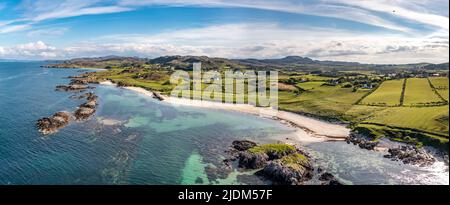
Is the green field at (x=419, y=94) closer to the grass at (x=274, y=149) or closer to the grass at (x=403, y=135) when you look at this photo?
the grass at (x=403, y=135)

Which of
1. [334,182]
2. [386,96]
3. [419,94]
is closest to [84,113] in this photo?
[334,182]

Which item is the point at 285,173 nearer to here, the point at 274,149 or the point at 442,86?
the point at 274,149

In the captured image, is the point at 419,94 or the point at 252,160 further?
the point at 419,94
